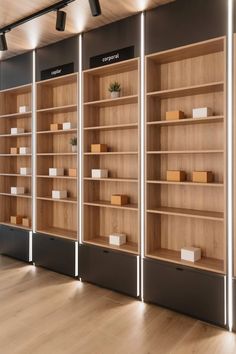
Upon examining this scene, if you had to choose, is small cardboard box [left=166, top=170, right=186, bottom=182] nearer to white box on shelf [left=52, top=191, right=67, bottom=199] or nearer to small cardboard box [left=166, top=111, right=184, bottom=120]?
small cardboard box [left=166, top=111, right=184, bottom=120]

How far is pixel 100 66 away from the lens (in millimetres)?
3631

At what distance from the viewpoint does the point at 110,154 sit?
3.79 metres

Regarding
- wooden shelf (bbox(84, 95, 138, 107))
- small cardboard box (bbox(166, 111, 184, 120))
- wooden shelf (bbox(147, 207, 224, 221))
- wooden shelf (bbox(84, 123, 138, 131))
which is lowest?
wooden shelf (bbox(147, 207, 224, 221))

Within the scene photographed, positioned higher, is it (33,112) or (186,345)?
(33,112)

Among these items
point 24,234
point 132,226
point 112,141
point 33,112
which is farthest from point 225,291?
point 33,112

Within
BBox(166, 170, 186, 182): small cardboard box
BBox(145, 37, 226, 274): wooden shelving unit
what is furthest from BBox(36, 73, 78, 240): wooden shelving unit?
BBox(166, 170, 186, 182): small cardboard box

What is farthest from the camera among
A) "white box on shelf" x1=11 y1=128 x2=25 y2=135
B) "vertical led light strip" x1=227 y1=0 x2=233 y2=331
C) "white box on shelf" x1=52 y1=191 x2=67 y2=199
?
"white box on shelf" x1=11 y1=128 x2=25 y2=135

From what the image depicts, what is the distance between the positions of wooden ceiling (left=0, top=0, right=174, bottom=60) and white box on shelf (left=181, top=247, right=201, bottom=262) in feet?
7.98

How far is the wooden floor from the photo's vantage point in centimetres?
247

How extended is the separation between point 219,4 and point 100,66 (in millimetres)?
1401

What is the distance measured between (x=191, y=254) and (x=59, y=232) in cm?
190

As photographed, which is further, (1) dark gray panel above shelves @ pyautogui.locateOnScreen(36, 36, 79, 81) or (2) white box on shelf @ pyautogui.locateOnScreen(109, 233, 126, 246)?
(1) dark gray panel above shelves @ pyautogui.locateOnScreen(36, 36, 79, 81)

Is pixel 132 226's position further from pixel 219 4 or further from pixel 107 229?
pixel 219 4

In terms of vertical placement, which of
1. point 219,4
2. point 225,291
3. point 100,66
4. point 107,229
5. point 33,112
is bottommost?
point 225,291
